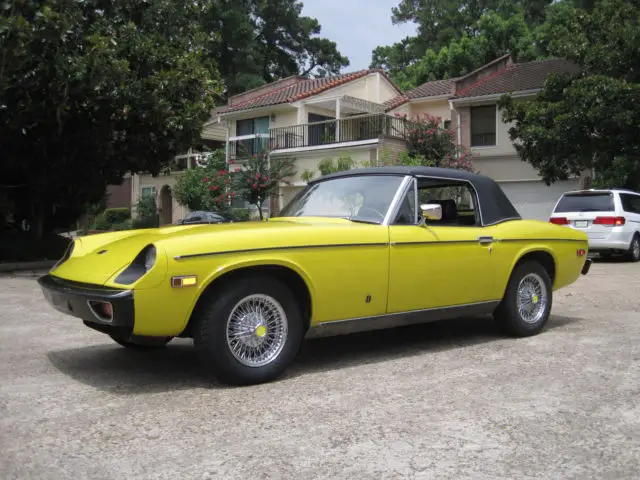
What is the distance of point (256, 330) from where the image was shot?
14.7 ft

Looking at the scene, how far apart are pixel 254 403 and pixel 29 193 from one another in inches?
560

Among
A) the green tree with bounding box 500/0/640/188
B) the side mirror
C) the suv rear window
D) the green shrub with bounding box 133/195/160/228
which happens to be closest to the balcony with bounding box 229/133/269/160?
the green shrub with bounding box 133/195/160/228

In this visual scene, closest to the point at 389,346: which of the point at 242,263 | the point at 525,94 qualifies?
the point at 242,263

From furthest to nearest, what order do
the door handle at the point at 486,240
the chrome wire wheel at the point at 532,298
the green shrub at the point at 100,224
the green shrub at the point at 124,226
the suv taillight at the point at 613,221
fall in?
1. the green shrub at the point at 100,224
2. the green shrub at the point at 124,226
3. the suv taillight at the point at 613,221
4. the chrome wire wheel at the point at 532,298
5. the door handle at the point at 486,240

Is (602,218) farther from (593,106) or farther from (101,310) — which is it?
(101,310)

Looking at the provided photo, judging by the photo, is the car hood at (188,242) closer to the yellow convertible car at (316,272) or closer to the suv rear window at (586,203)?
the yellow convertible car at (316,272)

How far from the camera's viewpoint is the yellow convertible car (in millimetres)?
4223

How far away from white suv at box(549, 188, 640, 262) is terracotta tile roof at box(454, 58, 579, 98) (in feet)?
35.8

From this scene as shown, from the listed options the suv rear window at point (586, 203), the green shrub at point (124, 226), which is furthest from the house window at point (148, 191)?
the suv rear window at point (586, 203)

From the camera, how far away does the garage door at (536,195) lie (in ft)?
79.7

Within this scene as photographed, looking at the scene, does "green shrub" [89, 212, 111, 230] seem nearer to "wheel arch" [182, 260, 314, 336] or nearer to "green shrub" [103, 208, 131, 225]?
"green shrub" [103, 208, 131, 225]

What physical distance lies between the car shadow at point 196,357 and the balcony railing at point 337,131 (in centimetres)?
1890

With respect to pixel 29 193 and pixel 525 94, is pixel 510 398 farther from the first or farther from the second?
pixel 525 94

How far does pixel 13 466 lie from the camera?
10.1ft
